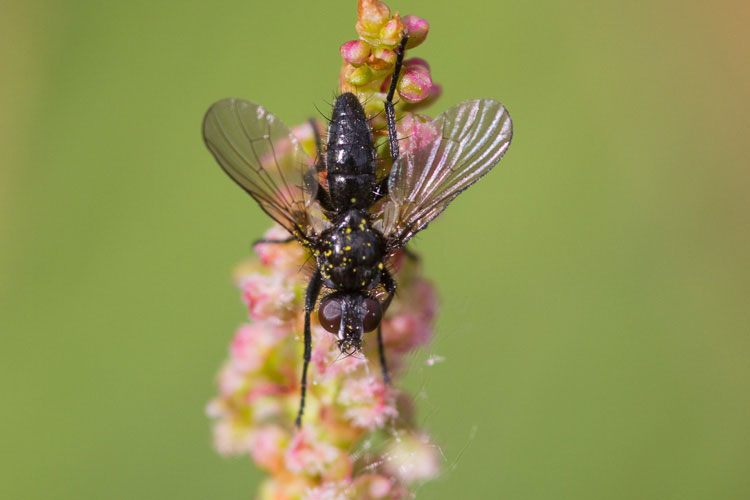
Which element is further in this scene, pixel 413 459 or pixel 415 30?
pixel 413 459

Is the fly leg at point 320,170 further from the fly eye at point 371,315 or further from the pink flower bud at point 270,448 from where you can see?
the pink flower bud at point 270,448

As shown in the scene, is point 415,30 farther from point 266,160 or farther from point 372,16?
point 266,160

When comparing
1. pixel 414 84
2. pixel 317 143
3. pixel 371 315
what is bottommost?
pixel 371 315

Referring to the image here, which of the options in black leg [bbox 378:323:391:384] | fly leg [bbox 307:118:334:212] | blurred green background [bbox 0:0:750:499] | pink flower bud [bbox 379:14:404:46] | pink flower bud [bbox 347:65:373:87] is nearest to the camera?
pink flower bud [bbox 379:14:404:46]

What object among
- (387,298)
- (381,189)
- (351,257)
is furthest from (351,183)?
(387,298)

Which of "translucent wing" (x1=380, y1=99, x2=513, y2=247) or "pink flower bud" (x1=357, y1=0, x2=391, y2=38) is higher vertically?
"pink flower bud" (x1=357, y1=0, x2=391, y2=38)

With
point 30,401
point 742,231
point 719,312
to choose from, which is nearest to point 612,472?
point 719,312

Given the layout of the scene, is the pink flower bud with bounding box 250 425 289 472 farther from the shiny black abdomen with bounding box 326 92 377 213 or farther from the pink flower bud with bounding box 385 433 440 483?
the shiny black abdomen with bounding box 326 92 377 213

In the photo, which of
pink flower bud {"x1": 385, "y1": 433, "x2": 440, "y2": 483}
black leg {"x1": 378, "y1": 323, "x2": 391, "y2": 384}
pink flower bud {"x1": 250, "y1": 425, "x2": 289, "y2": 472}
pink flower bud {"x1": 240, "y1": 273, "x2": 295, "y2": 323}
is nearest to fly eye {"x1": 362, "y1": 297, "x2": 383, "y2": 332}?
black leg {"x1": 378, "y1": 323, "x2": 391, "y2": 384}
